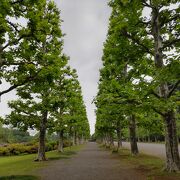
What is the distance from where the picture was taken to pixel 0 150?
1432 inches

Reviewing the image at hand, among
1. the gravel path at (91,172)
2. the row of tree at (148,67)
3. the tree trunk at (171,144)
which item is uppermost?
the row of tree at (148,67)

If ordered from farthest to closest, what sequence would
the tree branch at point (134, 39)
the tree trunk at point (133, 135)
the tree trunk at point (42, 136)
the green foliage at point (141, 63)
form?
1. the tree trunk at point (133, 135)
2. the tree trunk at point (42, 136)
3. the tree branch at point (134, 39)
4. the green foliage at point (141, 63)

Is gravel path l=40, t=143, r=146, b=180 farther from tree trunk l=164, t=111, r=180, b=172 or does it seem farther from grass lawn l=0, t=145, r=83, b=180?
tree trunk l=164, t=111, r=180, b=172

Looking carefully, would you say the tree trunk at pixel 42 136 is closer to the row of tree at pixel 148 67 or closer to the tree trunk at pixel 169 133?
the row of tree at pixel 148 67

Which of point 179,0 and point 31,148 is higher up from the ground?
point 179,0

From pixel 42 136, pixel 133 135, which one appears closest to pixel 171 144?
pixel 133 135

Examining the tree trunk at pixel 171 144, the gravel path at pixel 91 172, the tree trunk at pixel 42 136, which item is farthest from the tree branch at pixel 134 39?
the tree trunk at pixel 42 136

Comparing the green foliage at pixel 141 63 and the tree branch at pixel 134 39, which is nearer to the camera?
the green foliage at pixel 141 63

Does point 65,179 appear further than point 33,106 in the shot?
No

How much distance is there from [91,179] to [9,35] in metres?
7.25

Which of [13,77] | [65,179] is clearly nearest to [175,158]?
[65,179]

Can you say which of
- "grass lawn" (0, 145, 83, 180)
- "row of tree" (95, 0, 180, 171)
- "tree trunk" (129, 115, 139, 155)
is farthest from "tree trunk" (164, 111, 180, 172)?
"tree trunk" (129, 115, 139, 155)

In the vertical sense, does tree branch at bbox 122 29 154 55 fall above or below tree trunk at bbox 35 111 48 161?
above

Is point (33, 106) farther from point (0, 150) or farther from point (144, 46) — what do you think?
point (0, 150)
